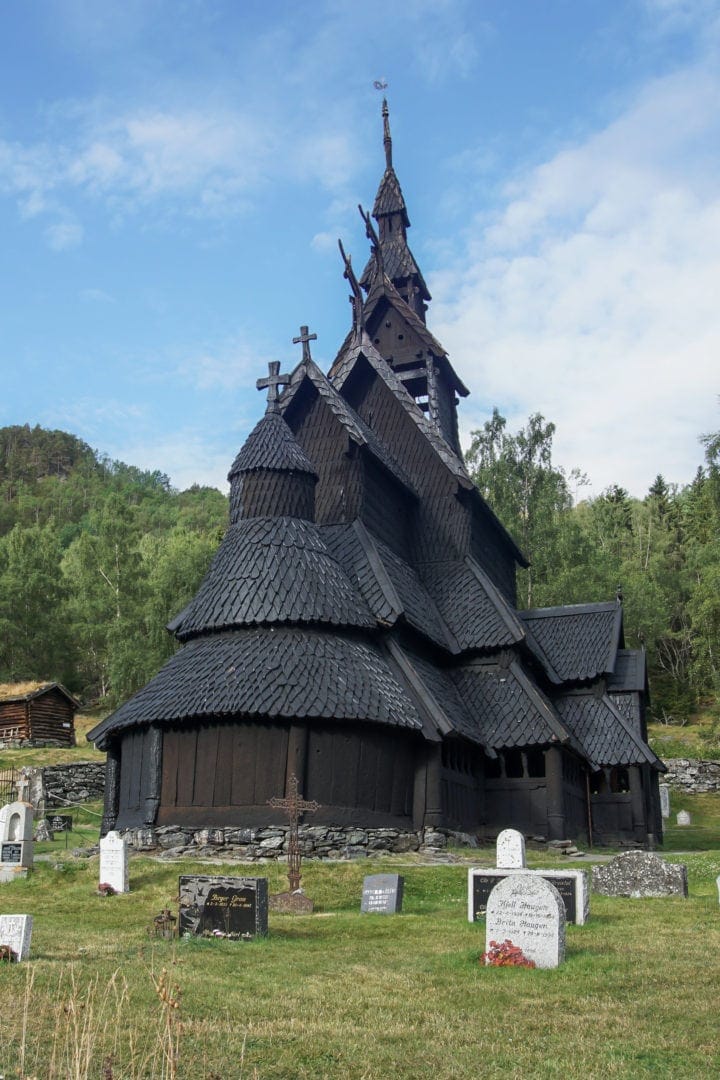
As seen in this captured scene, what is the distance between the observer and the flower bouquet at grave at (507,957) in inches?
364

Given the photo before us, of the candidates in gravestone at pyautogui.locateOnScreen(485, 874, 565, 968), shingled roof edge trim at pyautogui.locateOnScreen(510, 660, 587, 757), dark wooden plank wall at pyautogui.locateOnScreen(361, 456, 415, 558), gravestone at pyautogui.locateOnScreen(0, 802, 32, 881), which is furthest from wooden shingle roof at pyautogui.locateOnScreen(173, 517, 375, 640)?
gravestone at pyautogui.locateOnScreen(485, 874, 565, 968)

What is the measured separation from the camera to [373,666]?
20828 millimetres

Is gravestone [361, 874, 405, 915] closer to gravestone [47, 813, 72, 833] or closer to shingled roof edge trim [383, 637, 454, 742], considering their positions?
shingled roof edge trim [383, 637, 454, 742]

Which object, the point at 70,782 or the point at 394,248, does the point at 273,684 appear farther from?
the point at 394,248

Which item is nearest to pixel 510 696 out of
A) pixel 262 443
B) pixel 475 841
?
pixel 475 841

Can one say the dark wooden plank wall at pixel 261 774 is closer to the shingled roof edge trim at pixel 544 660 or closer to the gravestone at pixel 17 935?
the shingled roof edge trim at pixel 544 660

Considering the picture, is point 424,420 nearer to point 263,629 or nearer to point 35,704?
point 263,629

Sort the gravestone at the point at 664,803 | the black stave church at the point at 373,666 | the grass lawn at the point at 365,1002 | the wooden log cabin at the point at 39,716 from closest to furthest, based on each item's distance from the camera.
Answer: the grass lawn at the point at 365,1002
the black stave church at the point at 373,666
the gravestone at the point at 664,803
the wooden log cabin at the point at 39,716

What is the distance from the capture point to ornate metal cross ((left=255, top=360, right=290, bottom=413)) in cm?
2533

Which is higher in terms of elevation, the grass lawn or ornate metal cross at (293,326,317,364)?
ornate metal cross at (293,326,317,364)

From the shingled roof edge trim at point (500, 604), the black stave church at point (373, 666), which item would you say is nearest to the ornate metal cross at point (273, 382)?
the black stave church at point (373, 666)

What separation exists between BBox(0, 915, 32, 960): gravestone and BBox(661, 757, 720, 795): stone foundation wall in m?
32.9

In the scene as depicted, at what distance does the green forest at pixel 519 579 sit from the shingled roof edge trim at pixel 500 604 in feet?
23.0

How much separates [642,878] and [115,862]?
773 centimetres
